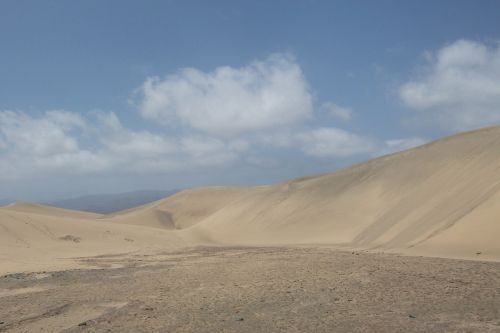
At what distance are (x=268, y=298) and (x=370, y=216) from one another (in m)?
19.9

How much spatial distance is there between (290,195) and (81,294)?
3150 centimetres

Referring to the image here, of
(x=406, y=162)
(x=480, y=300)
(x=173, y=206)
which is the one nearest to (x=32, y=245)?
(x=480, y=300)

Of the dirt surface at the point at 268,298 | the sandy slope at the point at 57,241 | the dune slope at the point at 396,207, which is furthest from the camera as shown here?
the sandy slope at the point at 57,241

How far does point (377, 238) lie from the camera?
2241 cm

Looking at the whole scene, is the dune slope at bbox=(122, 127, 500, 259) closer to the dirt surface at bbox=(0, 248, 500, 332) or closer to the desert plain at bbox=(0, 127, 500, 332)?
the desert plain at bbox=(0, 127, 500, 332)

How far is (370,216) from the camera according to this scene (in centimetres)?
2881

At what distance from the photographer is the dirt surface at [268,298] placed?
25.8ft

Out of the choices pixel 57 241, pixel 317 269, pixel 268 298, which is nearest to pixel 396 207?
pixel 317 269

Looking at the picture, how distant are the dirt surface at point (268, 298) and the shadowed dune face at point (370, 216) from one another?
400cm

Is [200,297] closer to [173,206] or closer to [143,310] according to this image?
[143,310]

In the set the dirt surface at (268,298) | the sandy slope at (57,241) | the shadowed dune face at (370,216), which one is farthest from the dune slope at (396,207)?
the sandy slope at (57,241)

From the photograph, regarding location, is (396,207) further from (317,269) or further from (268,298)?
(268,298)

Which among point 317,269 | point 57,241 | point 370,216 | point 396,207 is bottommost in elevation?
point 317,269

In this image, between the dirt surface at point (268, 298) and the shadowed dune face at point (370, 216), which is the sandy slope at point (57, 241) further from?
the dirt surface at point (268, 298)
